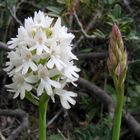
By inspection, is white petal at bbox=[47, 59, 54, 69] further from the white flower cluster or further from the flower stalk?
the flower stalk

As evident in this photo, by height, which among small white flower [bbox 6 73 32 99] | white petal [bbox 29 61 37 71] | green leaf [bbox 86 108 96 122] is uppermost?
white petal [bbox 29 61 37 71]

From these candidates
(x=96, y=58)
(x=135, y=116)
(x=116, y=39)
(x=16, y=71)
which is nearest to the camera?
(x=116, y=39)

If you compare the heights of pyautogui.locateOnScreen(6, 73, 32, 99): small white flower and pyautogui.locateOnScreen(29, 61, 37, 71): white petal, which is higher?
pyautogui.locateOnScreen(29, 61, 37, 71): white petal

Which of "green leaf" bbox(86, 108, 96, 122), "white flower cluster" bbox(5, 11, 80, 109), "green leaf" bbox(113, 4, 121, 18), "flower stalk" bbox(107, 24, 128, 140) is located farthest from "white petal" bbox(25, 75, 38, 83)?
"green leaf" bbox(86, 108, 96, 122)

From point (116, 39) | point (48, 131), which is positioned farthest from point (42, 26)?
point (48, 131)

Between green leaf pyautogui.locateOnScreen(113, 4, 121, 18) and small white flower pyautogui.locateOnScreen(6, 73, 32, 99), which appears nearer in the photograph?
small white flower pyautogui.locateOnScreen(6, 73, 32, 99)

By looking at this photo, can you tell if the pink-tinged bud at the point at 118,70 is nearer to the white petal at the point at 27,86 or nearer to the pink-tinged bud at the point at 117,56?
the pink-tinged bud at the point at 117,56

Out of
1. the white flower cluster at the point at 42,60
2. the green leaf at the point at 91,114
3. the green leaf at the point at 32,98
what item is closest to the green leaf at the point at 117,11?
the green leaf at the point at 91,114

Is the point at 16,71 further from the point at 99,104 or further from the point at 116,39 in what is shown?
the point at 99,104
